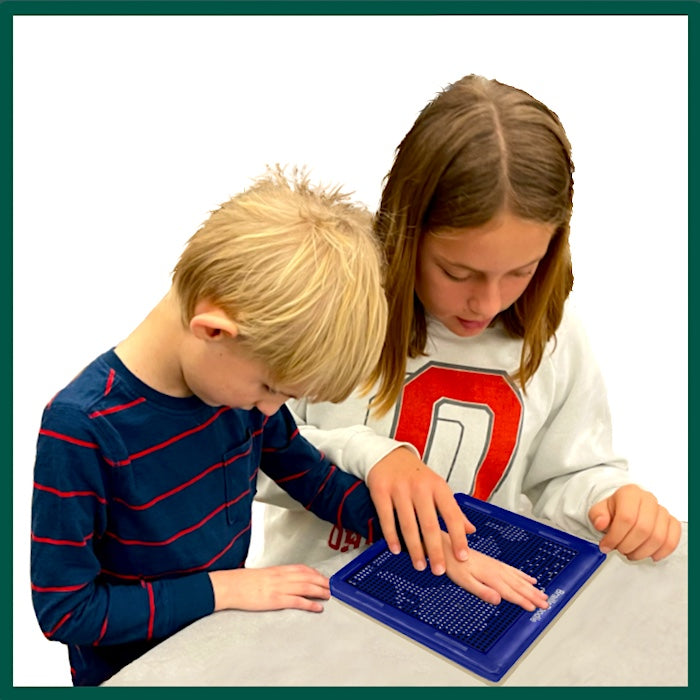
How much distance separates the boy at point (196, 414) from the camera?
692 mm

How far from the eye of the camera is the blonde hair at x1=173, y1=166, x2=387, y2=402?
0.68 meters

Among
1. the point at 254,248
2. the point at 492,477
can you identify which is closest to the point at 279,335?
the point at 254,248

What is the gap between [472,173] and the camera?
83 centimetres

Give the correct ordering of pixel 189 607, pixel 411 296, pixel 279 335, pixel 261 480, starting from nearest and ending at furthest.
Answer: pixel 279 335
pixel 189 607
pixel 411 296
pixel 261 480

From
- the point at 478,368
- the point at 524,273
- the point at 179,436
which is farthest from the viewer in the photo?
the point at 478,368

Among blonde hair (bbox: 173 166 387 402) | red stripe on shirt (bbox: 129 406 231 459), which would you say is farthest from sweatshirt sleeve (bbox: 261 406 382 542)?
blonde hair (bbox: 173 166 387 402)

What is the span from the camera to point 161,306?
765mm

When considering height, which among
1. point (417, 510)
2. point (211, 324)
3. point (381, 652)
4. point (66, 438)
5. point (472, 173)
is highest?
point (472, 173)

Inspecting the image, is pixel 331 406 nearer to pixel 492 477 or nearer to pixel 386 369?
pixel 386 369

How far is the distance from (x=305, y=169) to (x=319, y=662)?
19.1 inches

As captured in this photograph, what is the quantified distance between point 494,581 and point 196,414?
36 centimetres

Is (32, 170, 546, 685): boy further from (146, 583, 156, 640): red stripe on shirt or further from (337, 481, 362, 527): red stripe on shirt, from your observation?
(337, 481, 362, 527): red stripe on shirt

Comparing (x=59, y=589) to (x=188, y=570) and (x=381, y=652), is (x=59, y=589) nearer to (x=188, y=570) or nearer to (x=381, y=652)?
(x=188, y=570)

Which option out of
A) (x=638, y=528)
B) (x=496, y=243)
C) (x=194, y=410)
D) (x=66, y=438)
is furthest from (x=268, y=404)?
(x=638, y=528)
